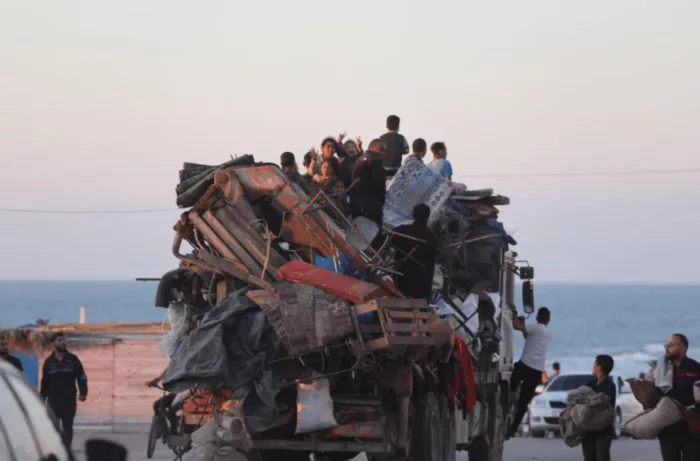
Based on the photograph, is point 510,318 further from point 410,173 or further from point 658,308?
point 658,308

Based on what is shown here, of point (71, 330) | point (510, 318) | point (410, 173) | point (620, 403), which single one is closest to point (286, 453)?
point (410, 173)

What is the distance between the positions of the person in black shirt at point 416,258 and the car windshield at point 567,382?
726 inches

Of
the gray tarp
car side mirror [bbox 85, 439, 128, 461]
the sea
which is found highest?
the sea

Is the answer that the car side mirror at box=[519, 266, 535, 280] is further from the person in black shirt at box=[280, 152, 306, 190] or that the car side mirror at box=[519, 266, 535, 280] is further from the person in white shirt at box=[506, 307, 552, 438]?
the person in black shirt at box=[280, 152, 306, 190]

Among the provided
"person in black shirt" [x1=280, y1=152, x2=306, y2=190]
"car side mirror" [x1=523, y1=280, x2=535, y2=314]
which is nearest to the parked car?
"person in black shirt" [x1=280, y1=152, x2=306, y2=190]

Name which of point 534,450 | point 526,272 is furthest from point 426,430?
point 534,450

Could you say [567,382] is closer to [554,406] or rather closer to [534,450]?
[554,406]

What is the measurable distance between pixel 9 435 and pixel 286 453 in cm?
902

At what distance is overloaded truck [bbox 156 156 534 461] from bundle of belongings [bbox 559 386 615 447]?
3.59 feet

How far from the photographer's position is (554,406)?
32.2 metres

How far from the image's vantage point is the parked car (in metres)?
6.61

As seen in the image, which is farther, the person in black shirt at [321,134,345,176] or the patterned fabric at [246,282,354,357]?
the person in black shirt at [321,134,345,176]

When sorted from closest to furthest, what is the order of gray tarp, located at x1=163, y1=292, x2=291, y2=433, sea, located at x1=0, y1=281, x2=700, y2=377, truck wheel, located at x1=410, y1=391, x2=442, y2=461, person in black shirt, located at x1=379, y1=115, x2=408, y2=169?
gray tarp, located at x1=163, y1=292, x2=291, y2=433
truck wheel, located at x1=410, y1=391, x2=442, y2=461
person in black shirt, located at x1=379, y1=115, x2=408, y2=169
sea, located at x1=0, y1=281, x2=700, y2=377

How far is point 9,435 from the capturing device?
659 centimetres
